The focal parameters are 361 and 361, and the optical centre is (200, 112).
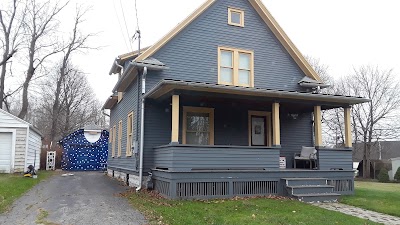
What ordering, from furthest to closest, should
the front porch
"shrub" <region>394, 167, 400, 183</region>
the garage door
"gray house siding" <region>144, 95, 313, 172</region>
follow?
"shrub" <region>394, 167, 400, 183</region>, the garage door, "gray house siding" <region>144, 95, 313, 172</region>, the front porch

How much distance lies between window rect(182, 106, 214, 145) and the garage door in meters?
9.99

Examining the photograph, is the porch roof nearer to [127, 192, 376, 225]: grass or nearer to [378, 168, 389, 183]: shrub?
[127, 192, 376, 225]: grass

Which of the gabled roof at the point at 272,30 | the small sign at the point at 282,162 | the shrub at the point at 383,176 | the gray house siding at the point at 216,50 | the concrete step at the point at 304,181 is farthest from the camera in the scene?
the shrub at the point at 383,176

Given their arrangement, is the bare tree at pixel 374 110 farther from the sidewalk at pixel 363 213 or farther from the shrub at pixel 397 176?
the sidewalk at pixel 363 213

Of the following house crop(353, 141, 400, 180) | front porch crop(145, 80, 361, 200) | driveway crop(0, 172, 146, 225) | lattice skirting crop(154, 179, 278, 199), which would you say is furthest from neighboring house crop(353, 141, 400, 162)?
driveway crop(0, 172, 146, 225)

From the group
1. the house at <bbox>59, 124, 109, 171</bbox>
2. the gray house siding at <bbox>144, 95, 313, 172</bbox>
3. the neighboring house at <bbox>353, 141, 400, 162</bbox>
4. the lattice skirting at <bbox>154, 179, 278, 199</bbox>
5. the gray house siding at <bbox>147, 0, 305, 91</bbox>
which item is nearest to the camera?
the lattice skirting at <bbox>154, 179, 278, 199</bbox>

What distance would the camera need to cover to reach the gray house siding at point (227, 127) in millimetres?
12336

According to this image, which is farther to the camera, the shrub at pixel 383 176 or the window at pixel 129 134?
the shrub at pixel 383 176

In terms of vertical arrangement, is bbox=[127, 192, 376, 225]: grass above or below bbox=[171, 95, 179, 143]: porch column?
below

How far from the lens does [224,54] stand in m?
13.8

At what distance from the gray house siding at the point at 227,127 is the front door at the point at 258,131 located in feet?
1.28

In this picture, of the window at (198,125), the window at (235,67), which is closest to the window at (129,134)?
the window at (198,125)

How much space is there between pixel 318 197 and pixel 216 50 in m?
6.39

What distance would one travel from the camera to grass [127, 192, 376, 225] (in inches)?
280
